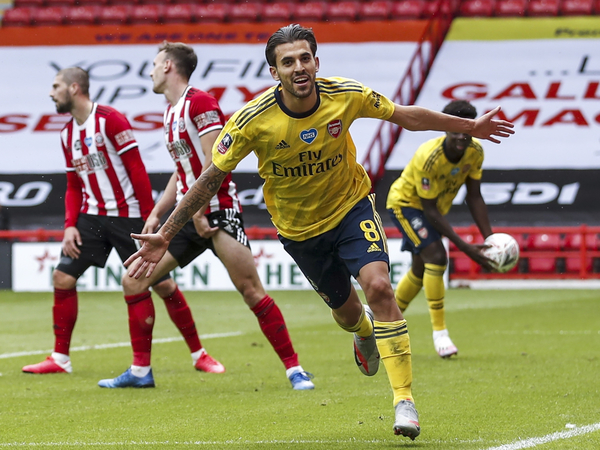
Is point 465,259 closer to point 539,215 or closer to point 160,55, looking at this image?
point 539,215

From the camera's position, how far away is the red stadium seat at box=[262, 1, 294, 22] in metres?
22.4

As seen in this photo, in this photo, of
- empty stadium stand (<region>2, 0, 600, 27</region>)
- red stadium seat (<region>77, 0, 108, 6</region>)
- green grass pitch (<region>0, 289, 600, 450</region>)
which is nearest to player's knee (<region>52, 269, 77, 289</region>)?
green grass pitch (<region>0, 289, 600, 450</region>)

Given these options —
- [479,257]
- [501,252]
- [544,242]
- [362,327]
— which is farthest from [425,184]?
[544,242]

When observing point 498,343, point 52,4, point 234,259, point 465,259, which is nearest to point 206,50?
point 52,4

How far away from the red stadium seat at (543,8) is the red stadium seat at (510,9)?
163 millimetres

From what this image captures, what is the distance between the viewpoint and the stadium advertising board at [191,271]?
53.2 ft

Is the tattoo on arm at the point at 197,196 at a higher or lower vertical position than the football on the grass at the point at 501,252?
higher

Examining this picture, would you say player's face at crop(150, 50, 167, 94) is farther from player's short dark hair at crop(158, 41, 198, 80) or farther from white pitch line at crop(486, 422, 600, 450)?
white pitch line at crop(486, 422, 600, 450)

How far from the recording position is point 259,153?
4.64m

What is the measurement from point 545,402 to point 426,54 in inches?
668

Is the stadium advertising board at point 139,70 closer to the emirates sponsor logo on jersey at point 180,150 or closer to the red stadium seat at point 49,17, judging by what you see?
the red stadium seat at point 49,17

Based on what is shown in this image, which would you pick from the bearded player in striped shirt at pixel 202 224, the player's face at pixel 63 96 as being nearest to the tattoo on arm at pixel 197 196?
the bearded player in striped shirt at pixel 202 224

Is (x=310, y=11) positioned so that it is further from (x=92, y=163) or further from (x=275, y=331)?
(x=275, y=331)

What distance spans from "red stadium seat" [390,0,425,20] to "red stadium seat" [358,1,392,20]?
0.14 meters
